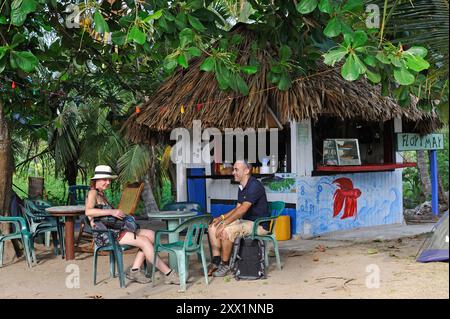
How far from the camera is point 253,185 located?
6.52 metres

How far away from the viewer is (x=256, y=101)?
27.4 ft

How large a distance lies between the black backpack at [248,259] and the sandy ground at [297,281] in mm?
102

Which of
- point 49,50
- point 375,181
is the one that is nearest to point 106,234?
point 49,50

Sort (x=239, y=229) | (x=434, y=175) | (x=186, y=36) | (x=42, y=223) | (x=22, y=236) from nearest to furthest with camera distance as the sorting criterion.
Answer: (x=186, y=36), (x=239, y=229), (x=22, y=236), (x=42, y=223), (x=434, y=175)

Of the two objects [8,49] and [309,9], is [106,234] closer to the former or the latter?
[8,49]

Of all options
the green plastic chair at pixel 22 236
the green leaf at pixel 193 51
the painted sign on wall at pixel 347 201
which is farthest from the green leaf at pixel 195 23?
the painted sign on wall at pixel 347 201

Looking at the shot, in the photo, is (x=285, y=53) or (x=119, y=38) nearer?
(x=119, y=38)

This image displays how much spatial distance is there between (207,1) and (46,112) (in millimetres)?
3969

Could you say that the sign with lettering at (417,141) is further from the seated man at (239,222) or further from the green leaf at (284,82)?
the green leaf at (284,82)

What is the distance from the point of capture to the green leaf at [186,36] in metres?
5.04

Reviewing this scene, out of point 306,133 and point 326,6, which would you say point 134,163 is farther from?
point 326,6

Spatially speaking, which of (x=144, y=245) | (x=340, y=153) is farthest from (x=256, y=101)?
(x=144, y=245)

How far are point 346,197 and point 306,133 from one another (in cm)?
125

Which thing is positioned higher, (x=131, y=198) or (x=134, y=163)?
(x=134, y=163)
